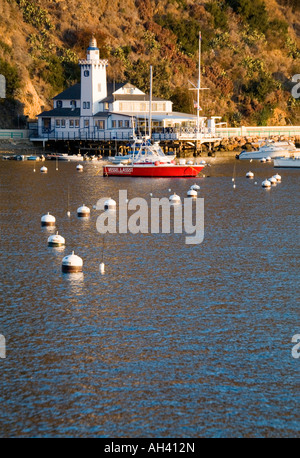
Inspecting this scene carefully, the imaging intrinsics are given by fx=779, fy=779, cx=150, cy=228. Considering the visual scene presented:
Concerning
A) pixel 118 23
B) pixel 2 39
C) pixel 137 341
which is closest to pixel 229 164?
pixel 2 39

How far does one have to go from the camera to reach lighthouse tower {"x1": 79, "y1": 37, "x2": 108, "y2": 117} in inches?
4491

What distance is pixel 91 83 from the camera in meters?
114

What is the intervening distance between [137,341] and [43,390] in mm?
4524

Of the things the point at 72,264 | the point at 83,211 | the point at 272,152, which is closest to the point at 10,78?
the point at 272,152

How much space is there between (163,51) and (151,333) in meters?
126

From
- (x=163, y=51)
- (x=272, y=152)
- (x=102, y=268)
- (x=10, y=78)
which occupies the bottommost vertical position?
(x=102, y=268)

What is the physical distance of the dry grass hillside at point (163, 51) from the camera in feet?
415

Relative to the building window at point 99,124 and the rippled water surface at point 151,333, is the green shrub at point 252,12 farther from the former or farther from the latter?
the rippled water surface at point 151,333

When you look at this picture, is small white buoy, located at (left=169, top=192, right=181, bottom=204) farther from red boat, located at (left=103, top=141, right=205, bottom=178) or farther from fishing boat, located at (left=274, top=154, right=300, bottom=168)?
fishing boat, located at (left=274, top=154, right=300, bottom=168)

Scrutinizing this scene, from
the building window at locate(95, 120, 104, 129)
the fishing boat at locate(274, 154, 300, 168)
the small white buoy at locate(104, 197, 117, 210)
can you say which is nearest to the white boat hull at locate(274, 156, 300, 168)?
the fishing boat at locate(274, 154, 300, 168)

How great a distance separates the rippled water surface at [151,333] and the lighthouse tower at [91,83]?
6999cm

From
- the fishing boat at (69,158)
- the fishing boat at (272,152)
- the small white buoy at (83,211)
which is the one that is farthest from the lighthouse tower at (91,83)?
the small white buoy at (83,211)

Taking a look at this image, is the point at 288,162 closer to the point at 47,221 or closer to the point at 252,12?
the point at 47,221

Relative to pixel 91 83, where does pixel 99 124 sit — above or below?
below
